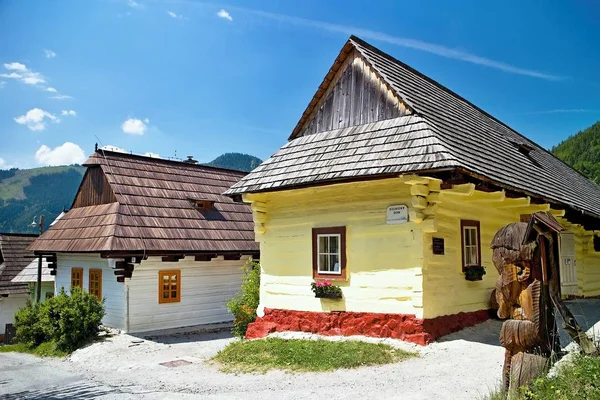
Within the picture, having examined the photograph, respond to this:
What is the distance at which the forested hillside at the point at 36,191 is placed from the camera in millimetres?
150750

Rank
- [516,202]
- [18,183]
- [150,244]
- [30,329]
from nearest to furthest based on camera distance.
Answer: [516,202] < [30,329] < [150,244] < [18,183]

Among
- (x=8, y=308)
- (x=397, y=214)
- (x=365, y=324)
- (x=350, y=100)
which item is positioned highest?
(x=350, y=100)

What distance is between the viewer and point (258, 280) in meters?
12.1

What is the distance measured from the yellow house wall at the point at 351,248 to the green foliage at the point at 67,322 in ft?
15.0

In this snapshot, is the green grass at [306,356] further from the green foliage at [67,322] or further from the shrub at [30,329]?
the shrub at [30,329]

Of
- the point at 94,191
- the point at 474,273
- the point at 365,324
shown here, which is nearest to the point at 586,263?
the point at 474,273

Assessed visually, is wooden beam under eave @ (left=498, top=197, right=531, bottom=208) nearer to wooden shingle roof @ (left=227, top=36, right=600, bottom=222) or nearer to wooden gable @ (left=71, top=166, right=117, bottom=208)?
wooden shingle roof @ (left=227, top=36, right=600, bottom=222)

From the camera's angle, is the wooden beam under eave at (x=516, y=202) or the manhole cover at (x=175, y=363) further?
the wooden beam under eave at (x=516, y=202)

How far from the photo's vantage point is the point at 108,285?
551 inches

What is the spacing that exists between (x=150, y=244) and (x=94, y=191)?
12.4 feet

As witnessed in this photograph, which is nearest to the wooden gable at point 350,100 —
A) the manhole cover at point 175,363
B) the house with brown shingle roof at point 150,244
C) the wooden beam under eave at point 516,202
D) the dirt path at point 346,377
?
the wooden beam under eave at point 516,202

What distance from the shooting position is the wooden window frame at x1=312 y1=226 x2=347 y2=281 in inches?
390

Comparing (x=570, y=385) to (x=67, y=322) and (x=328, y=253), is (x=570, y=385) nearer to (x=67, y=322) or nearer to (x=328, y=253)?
(x=328, y=253)

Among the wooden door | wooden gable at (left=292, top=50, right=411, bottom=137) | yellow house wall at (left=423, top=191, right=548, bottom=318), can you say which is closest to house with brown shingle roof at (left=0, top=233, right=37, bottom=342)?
wooden gable at (left=292, top=50, right=411, bottom=137)
